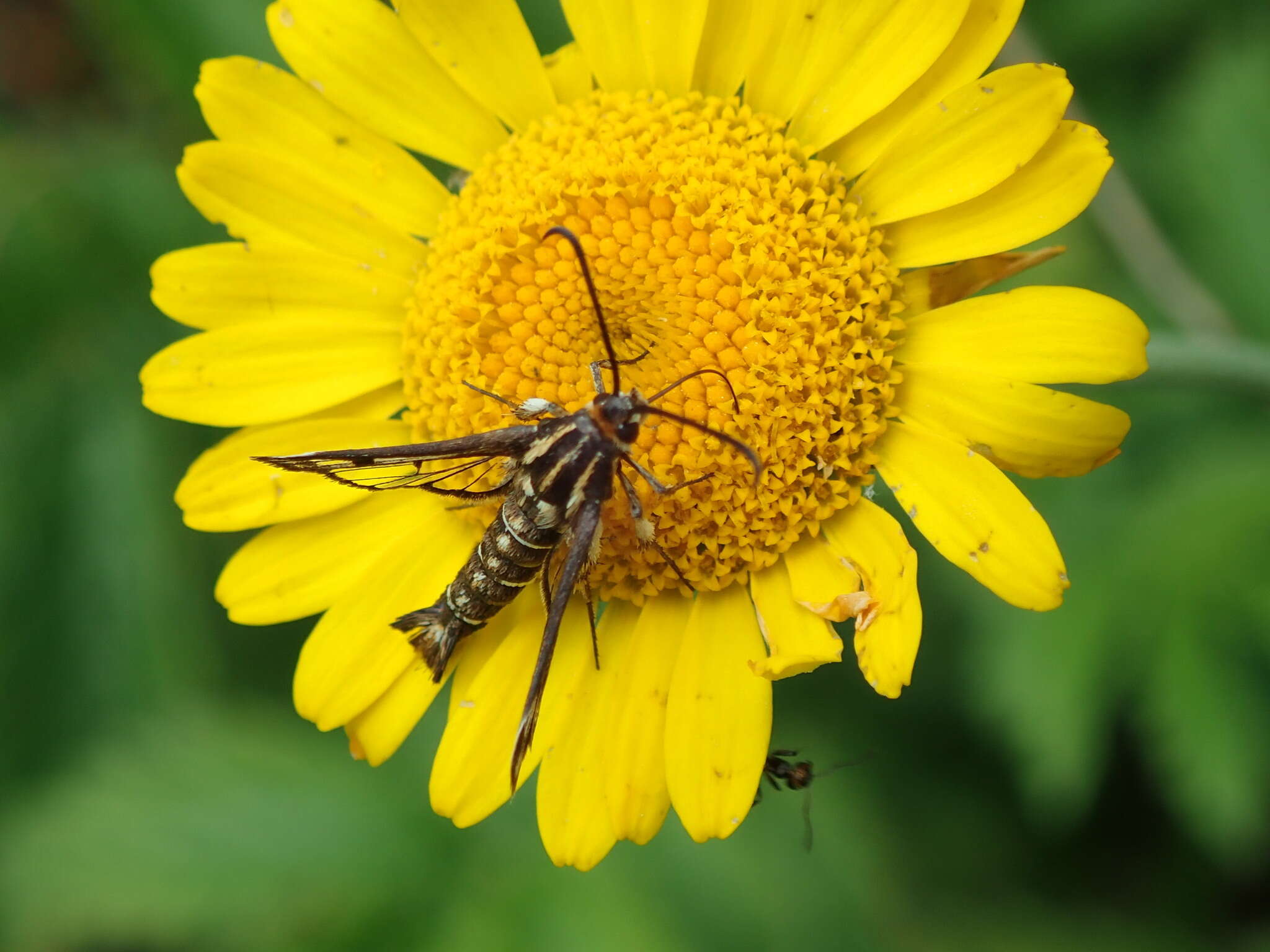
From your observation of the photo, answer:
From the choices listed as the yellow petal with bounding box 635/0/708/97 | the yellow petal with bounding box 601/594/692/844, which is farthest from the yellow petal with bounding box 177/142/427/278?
the yellow petal with bounding box 601/594/692/844

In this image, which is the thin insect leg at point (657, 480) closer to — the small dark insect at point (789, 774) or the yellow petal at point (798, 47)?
the small dark insect at point (789, 774)

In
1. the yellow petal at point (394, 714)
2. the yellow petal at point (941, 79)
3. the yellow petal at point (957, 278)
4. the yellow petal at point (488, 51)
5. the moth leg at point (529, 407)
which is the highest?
the yellow petal at point (488, 51)

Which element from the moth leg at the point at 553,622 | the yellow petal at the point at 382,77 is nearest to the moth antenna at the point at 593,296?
the moth leg at the point at 553,622

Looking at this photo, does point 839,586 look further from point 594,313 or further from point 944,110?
point 944,110

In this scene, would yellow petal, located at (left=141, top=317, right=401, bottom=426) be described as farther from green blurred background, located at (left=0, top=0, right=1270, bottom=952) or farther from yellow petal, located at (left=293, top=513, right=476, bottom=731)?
green blurred background, located at (left=0, top=0, right=1270, bottom=952)

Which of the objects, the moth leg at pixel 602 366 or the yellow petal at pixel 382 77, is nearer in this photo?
the moth leg at pixel 602 366

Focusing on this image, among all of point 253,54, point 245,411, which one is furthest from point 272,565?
A: point 253,54
